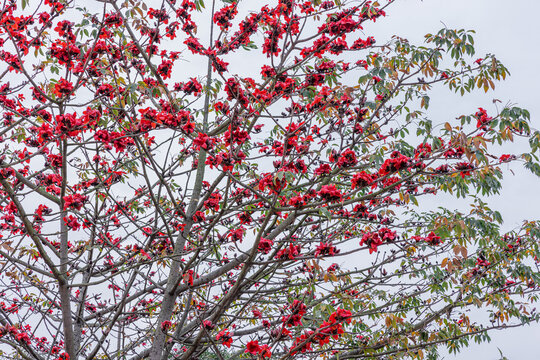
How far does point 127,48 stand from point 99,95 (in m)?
0.96

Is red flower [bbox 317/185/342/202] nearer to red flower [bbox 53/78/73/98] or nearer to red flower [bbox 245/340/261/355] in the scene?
red flower [bbox 245/340/261/355]

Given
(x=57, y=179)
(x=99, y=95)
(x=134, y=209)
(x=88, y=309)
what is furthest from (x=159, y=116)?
(x=88, y=309)

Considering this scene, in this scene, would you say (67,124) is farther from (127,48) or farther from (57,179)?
(127,48)

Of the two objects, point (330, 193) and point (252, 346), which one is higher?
point (330, 193)

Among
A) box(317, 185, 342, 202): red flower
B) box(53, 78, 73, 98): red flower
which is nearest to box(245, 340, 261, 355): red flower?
box(317, 185, 342, 202): red flower

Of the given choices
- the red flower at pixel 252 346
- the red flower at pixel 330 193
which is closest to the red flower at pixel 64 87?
the red flower at pixel 330 193

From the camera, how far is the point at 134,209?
5.93 metres

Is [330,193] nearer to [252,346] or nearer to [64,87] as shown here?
[252,346]

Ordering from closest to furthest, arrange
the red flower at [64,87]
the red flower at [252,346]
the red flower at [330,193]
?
1. the red flower at [330,193]
2. the red flower at [252,346]
3. the red flower at [64,87]

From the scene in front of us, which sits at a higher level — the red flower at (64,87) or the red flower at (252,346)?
the red flower at (64,87)

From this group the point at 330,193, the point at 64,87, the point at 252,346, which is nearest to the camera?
the point at 330,193

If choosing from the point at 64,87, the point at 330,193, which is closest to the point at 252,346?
the point at 330,193

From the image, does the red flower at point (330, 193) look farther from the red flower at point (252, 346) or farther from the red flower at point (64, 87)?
the red flower at point (64, 87)

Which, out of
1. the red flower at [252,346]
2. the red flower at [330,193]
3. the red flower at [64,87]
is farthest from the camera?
the red flower at [64,87]
